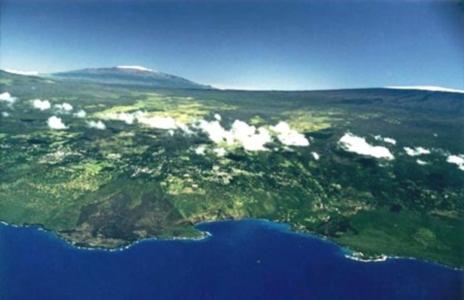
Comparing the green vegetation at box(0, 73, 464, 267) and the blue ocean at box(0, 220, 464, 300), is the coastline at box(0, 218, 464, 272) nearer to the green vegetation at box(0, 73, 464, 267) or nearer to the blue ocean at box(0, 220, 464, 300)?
the blue ocean at box(0, 220, 464, 300)

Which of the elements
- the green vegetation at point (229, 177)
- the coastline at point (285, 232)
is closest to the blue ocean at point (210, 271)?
the coastline at point (285, 232)

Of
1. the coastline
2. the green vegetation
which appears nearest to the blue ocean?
the coastline

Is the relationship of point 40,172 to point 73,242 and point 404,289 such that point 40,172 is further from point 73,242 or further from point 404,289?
point 404,289

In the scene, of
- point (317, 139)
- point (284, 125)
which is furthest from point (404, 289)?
point (284, 125)

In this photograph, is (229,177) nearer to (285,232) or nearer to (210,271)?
(285,232)

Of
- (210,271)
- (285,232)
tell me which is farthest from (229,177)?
(210,271)
